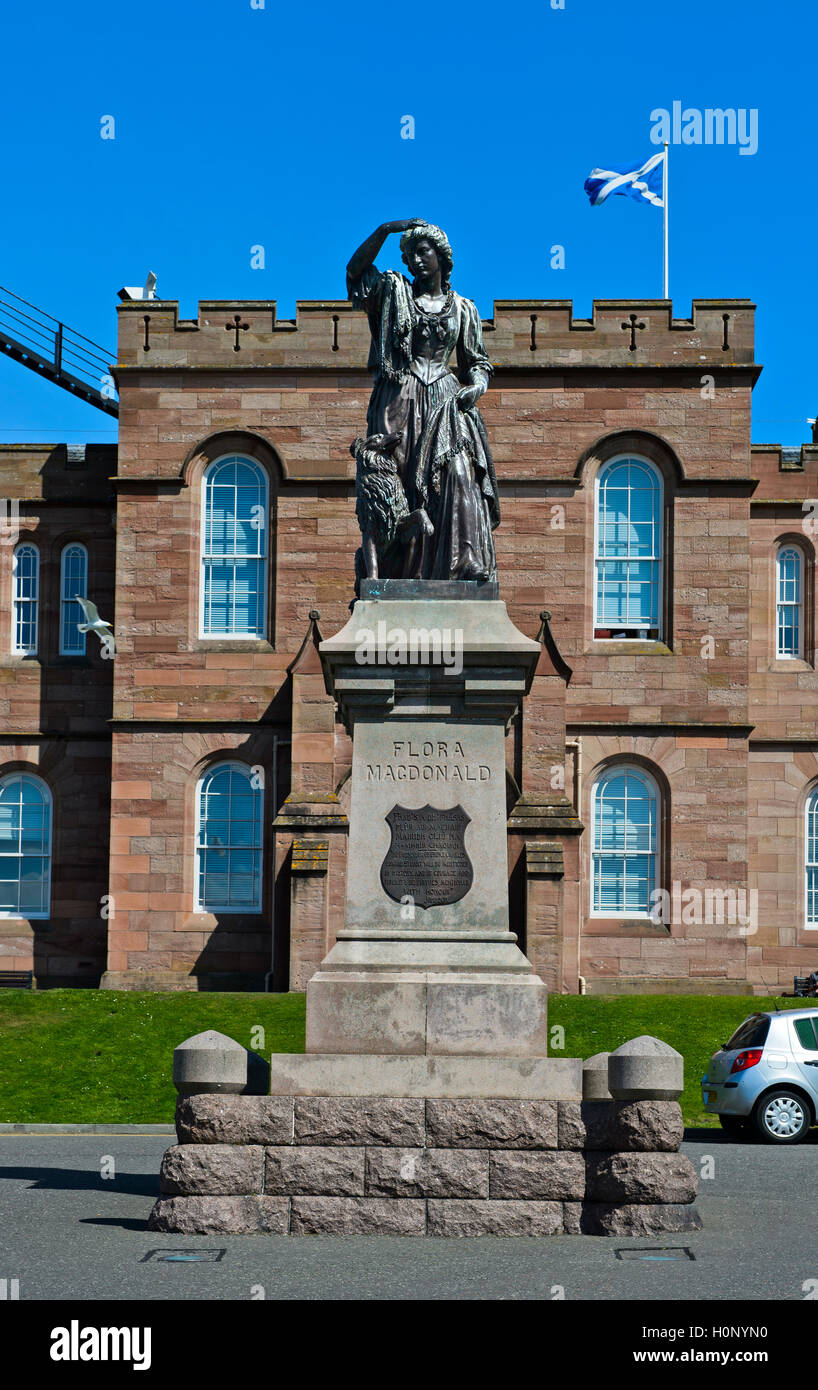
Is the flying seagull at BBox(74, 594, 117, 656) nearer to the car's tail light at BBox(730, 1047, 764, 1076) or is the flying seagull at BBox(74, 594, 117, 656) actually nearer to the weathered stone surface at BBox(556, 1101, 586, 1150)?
the car's tail light at BBox(730, 1047, 764, 1076)

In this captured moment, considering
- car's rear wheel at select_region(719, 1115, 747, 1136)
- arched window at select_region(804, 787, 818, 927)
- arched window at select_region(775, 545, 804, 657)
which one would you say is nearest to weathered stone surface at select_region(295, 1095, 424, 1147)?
car's rear wheel at select_region(719, 1115, 747, 1136)

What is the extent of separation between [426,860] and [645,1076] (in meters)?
1.96

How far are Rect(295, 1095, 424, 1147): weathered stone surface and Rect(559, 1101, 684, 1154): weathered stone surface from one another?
0.91 meters

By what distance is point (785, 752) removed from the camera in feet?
113

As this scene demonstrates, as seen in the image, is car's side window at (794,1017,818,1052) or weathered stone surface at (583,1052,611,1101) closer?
weathered stone surface at (583,1052,611,1101)

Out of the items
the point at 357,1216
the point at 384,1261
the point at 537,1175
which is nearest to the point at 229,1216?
the point at 357,1216

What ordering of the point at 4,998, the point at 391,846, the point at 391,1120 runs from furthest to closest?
the point at 4,998, the point at 391,846, the point at 391,1120

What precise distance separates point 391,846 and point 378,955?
2.30 ft

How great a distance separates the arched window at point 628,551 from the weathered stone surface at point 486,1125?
22023 millimetres

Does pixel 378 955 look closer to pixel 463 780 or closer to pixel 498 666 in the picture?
pixel 463 780

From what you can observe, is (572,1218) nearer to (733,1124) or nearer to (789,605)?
(733,1124)

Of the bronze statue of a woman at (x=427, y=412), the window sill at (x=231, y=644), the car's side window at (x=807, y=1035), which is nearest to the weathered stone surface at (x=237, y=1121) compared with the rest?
the bronze statue of a woman at (x=427, y=412)

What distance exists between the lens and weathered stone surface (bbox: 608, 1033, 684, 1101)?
1143 centimetres
